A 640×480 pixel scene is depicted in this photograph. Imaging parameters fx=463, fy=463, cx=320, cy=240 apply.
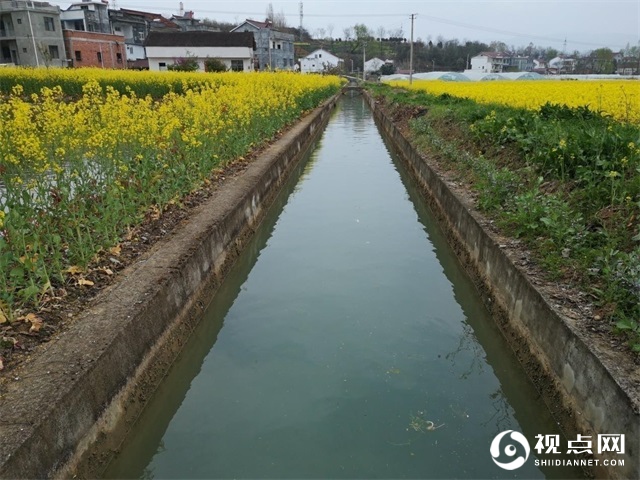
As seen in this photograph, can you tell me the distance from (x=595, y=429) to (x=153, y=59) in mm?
54492

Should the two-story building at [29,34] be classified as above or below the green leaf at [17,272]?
above

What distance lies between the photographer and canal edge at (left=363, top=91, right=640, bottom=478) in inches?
103

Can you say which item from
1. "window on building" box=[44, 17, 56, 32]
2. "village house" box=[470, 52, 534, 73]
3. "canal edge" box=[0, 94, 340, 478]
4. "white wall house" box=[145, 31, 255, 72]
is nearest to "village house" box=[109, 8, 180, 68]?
"white wall house" box=[145, 31, 255, 72]

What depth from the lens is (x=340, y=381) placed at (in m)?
3.85

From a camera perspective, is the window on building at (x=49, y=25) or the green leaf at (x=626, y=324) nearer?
the green leaf at (x=626, y=324)

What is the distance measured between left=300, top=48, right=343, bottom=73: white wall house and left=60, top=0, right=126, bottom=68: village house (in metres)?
33.1

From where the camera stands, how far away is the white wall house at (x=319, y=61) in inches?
3086

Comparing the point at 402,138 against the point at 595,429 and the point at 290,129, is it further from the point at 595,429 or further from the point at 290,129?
the point at 595,429

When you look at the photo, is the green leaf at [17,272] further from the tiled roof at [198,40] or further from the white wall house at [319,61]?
the white wall house at [319,61]

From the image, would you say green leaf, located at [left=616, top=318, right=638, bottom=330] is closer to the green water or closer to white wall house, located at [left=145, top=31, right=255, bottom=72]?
the green water

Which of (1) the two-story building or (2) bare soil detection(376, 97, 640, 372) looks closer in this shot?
(2) bare soil detection(376, 97, 640, 372)

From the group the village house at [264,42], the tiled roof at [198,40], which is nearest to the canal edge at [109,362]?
the tiled roof at [198,40]

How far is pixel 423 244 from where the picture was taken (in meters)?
7.13

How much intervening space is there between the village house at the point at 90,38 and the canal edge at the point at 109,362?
49691 mm
